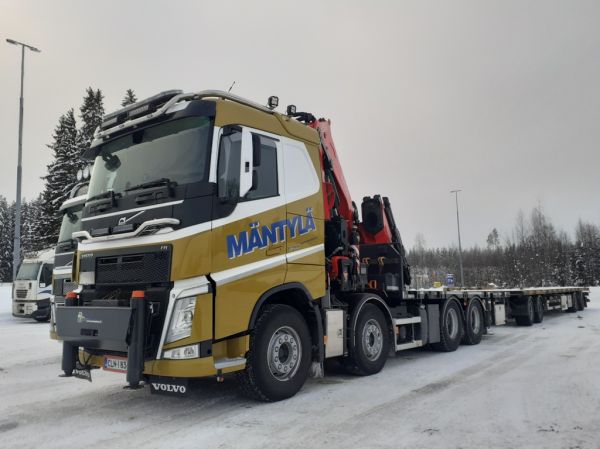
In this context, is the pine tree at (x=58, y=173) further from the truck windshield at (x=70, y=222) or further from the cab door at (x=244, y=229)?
the cab door at (x=244, y=229)

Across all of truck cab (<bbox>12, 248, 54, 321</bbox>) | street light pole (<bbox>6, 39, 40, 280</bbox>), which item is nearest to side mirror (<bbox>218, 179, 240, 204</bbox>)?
truck cab (<bbox>12, 248, 54, 321</bbox>)

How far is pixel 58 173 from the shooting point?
36125 mm

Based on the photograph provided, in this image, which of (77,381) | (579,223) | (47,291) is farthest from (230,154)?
(579,223)

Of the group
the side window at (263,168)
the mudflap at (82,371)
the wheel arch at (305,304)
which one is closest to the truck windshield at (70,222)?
the mudflap at (82,371)

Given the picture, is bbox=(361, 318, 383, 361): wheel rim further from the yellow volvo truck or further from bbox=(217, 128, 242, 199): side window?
bbox=(217, 128, 242, 199): side window

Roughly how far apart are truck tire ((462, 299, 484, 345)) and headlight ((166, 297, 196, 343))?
7907 millimetres

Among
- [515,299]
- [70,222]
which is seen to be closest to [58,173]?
[70,222]

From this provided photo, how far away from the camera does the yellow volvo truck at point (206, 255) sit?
4918mm

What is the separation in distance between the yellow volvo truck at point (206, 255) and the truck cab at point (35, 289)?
14.0 meters

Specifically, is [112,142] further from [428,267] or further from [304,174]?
[428,267]

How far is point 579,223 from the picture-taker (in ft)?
277

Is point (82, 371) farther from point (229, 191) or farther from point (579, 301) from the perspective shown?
point (579, 301)

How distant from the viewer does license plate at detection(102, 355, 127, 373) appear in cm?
517

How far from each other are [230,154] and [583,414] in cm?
458
